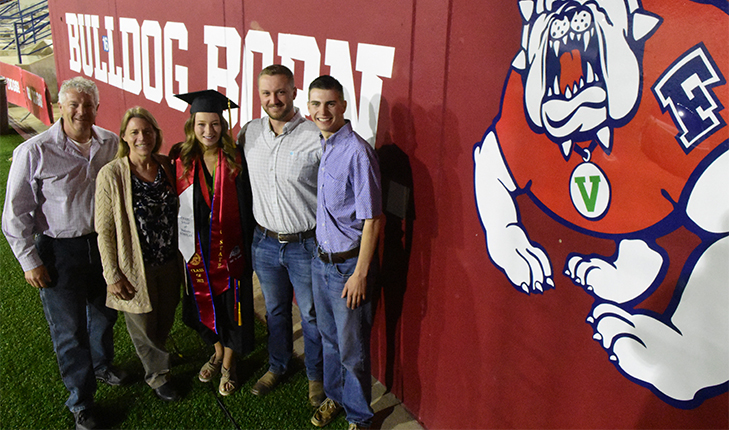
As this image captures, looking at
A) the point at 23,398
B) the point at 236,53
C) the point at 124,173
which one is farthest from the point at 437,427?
the point at 236,53

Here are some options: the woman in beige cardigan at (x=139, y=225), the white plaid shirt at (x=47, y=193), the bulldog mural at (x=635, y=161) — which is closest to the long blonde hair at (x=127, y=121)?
the woman in beige cardigan at (x=139, y=225)

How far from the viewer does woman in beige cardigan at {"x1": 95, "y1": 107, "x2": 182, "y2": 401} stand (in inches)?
99.9

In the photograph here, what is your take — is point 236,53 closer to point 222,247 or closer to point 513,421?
point 222,247

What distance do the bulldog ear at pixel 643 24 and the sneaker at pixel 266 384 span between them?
101 inches

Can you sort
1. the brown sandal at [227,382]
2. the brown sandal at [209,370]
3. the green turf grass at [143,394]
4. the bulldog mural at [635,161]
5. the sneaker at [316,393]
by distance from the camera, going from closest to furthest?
the bulldog mural at [635,161] < the green turf grass at [143,394] < the sneaker at [316,393] < the brown sandal at [227,382] < the brown sandal at [209,370]

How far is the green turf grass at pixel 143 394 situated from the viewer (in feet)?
9.24

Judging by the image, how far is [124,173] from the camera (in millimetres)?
2539

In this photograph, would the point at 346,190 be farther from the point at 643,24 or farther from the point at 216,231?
the point at 643,24

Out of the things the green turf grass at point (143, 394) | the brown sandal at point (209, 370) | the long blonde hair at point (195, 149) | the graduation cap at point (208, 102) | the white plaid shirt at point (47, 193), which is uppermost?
the graduation cap at point (208, 102)

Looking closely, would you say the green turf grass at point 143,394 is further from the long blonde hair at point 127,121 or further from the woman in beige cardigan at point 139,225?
the long blonde hair at point 127,121

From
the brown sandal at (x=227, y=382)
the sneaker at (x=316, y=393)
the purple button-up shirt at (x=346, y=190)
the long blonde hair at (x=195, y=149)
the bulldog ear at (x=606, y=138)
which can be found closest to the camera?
the bulldog ear at (x=606, y=138)

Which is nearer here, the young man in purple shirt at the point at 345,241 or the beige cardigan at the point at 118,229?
the young man in purple shirt at the point at 345,241

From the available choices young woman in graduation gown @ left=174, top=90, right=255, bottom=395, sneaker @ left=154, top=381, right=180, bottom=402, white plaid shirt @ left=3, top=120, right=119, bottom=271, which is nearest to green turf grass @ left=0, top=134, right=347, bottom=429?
sneaker @ left=154, top=381, right=180, bottom=402

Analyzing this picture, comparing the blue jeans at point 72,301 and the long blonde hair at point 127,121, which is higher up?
the long blonde hair at point 127,121
